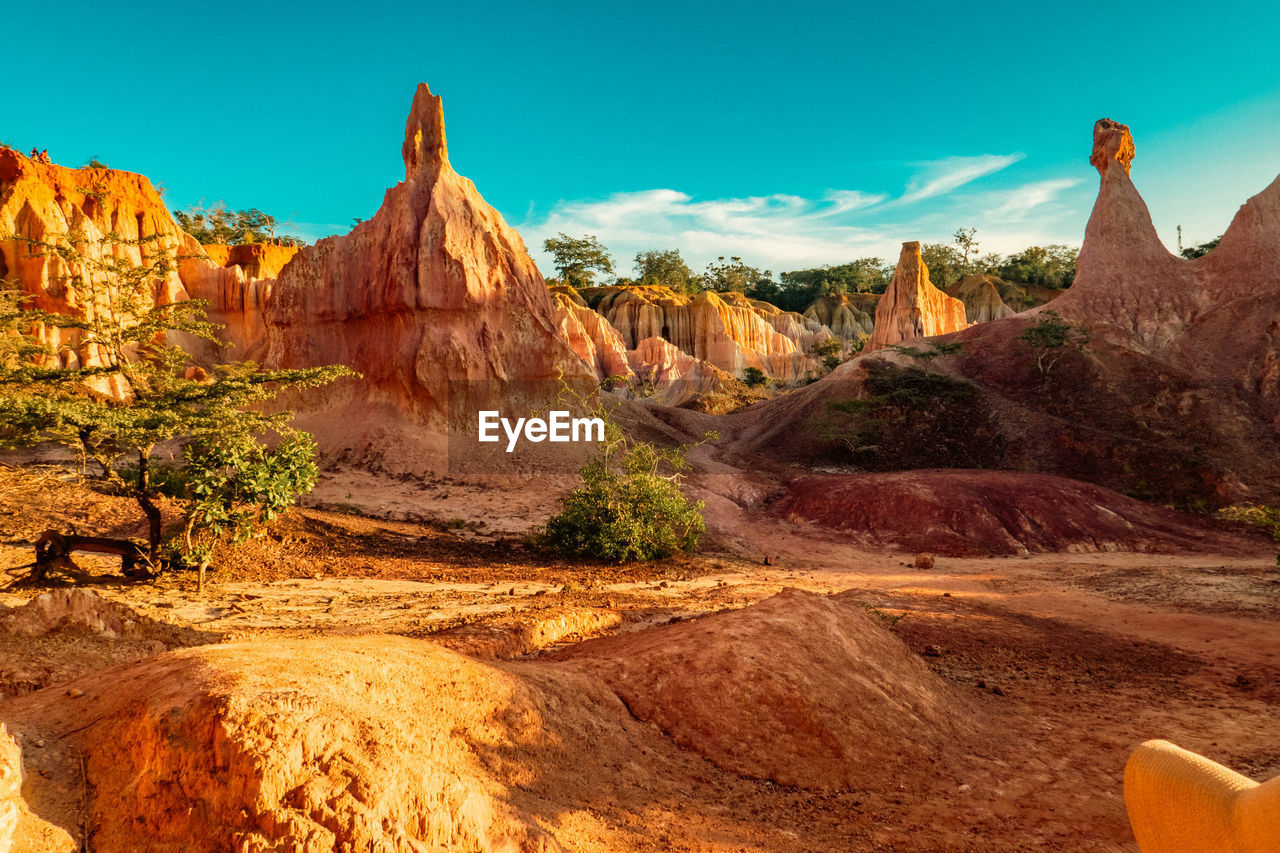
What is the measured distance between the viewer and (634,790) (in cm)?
346

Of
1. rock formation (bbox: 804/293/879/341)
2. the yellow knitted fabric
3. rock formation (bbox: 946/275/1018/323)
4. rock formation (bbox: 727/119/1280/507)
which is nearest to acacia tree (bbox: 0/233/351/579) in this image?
the yellow knitted fabric

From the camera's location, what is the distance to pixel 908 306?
38656 millimetres

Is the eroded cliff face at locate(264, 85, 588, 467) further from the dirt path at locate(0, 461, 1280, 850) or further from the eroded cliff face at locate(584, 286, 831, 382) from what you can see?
the eroded cliff face at locate(584, 286, 831, 382)

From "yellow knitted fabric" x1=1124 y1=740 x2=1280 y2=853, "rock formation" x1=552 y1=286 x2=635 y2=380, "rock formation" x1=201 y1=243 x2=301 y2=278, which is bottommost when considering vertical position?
"yellow knitted fabric" x1=1124 y1=740 x2=1280 y2=853

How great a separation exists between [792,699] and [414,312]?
1715 centimetres

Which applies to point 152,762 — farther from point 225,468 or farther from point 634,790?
point 225,468

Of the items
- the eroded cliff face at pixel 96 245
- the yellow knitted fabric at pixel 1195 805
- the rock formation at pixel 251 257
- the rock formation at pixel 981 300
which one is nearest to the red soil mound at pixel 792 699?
the yellow knitted fabric at pixel 1195 805

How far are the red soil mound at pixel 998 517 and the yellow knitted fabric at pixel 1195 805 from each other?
1411cm

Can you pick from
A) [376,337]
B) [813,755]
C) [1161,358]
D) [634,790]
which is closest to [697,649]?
[813,755]

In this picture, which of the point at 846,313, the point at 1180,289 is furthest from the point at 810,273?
the point at 1180,289

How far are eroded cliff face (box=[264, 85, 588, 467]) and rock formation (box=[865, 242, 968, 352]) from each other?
2419cm

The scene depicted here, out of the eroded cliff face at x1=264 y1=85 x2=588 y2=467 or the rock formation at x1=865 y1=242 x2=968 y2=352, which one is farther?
the rock formation at x1=865 y1=242 x2=968 y2=352

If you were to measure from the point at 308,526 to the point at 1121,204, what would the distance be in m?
34.6

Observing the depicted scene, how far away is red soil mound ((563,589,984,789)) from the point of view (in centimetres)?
423
